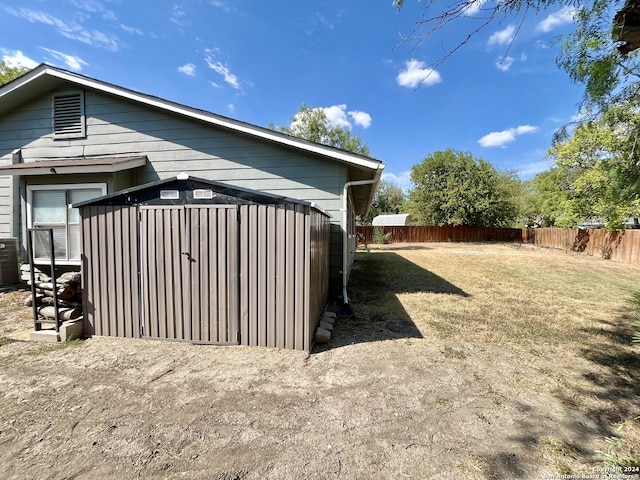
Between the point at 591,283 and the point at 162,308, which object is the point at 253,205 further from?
the point at 591,283

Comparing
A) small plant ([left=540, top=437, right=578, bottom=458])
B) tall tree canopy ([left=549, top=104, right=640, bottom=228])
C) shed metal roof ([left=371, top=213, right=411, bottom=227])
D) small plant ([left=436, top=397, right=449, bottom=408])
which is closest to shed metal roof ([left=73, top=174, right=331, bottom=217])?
small plant ([left=436, top=397, right=449, bottom=408])

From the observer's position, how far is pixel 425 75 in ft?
9.50

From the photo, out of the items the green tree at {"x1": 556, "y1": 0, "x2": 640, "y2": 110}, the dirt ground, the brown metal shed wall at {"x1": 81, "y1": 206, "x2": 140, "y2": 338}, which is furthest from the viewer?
the brown metal shed wall at {"x1": 81, "y1": 206, "x2": 140, "y2": 338}

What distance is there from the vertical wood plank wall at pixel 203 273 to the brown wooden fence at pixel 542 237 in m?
16.7

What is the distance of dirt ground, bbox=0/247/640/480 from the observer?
1.89 meters

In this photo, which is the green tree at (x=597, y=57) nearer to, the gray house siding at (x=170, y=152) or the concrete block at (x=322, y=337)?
the gray house siding at (x=170, y=152)

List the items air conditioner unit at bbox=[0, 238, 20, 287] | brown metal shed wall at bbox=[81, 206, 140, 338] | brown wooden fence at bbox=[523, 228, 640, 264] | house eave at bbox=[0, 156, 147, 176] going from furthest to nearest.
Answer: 1. brown wooden fence at bbox=[523, 228, 640, 264]
2. air conditioner unit at bbox=[0, 238, 20, 287]
3. house eave at bbox=[0, 156, 147, 176]
4. brown metal shed wall at bbox=[81, 206, 140, 338]

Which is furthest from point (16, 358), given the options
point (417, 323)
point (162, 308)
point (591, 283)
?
point (591, 283)

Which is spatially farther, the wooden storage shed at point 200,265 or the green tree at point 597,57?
the wooden storage shed at point 200,265

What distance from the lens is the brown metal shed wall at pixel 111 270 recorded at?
388cm

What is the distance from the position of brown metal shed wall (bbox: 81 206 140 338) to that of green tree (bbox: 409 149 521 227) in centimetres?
2737

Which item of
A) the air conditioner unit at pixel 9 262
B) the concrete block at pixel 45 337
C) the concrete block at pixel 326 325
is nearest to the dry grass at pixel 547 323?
the concrete block at pixel 326 325

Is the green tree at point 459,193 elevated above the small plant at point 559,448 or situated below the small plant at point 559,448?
above

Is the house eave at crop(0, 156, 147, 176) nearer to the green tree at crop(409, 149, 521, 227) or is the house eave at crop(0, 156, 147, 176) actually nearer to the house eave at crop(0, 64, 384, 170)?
Result: the house eave at crop(0, 64, 384, 170)
